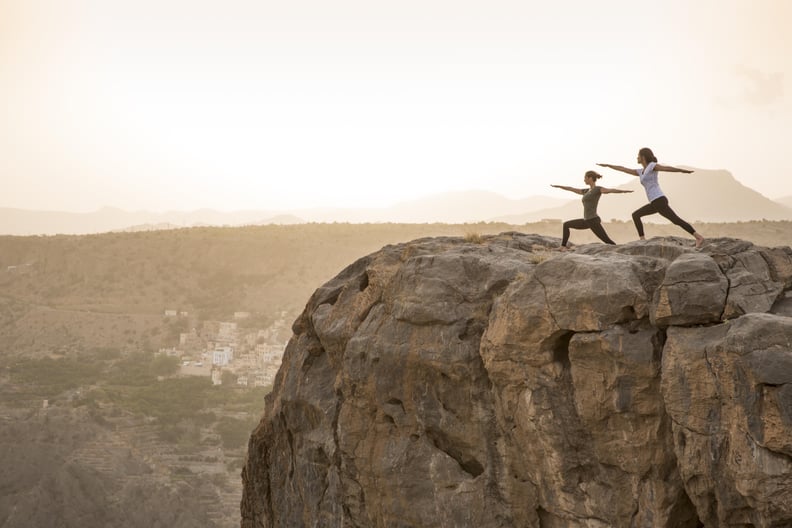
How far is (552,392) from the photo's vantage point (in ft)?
27.7

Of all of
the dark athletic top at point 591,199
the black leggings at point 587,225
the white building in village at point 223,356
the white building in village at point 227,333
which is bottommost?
the white building in village at point 223,356

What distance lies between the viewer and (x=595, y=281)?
328 inches

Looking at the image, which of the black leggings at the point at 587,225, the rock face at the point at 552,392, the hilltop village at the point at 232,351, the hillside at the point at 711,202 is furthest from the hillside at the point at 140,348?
the hillside at the point at 711,202

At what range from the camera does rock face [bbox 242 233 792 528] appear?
7156 mm

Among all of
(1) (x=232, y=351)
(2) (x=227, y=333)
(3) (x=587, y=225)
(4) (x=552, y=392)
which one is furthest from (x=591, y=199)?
(2) (x=227, y=333)

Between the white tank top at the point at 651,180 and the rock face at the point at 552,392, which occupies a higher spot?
the white tank top at the point at 651,180

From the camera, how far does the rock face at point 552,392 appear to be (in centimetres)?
716

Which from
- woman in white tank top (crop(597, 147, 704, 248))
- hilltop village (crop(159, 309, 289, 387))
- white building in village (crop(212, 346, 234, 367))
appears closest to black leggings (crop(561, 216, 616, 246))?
woman in white tank top (crop(597, 147, 704, 248))

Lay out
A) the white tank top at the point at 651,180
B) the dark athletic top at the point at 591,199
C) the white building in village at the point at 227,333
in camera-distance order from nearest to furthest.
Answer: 1. the white tank top at the point at 651,180
2. the dark athletic top at the point at 591,199
3. the white building in village at the point at 227,333

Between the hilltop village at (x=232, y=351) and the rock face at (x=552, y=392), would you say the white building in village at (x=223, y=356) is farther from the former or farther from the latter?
the rock face at (x=552, y=392)

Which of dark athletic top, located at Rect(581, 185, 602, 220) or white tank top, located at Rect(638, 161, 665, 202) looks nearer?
white tank top, located at Rect(638, 161, 665, 202)

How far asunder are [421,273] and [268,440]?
446cm

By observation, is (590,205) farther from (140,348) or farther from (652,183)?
(140,348)

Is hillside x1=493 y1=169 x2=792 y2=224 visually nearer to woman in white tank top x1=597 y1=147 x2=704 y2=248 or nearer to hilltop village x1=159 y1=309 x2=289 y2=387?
hilltop village x1=159 y1=309 x2=289 y2=387
